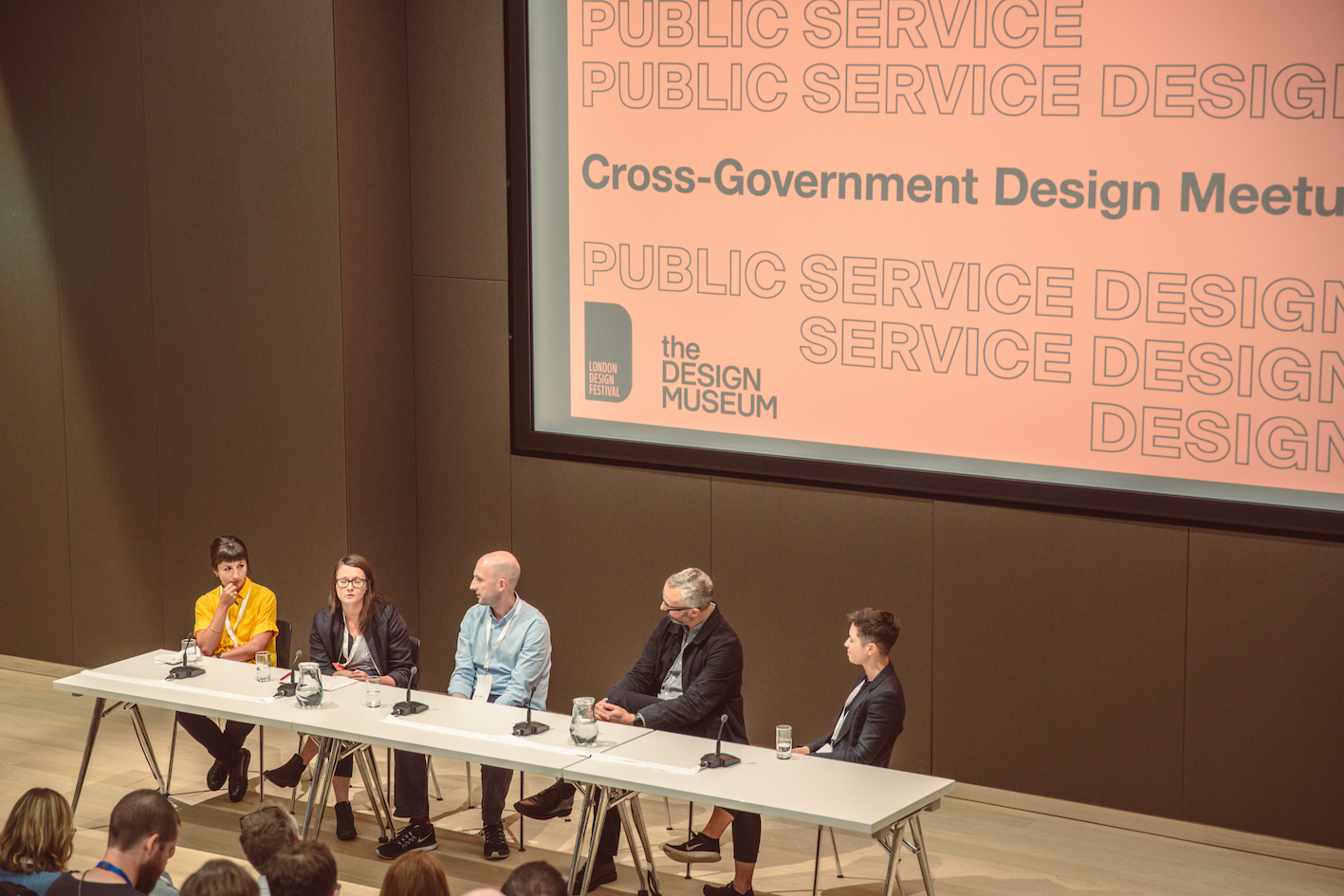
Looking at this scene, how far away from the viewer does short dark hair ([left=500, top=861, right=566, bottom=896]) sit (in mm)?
3531

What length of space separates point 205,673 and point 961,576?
306 cm

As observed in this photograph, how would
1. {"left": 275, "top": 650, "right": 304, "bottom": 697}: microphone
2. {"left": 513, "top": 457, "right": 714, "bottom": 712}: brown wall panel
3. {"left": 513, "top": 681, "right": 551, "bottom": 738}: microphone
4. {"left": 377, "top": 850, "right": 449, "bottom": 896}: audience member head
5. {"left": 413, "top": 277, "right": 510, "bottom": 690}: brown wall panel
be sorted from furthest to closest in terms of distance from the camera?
{"left": 413, "top": 277, "right": 510, "bottom": 690}: brown wall panel < {"left": 513, "top": 457, "right": 714, "bottom": 712}: brown wall panel < {"left": 275, "top": 650, "right": 304, "bottom": 697}: microphone < {"left": 513, "top": 681, "right": 551, "bottom": 738}: microphone < {"left": 377, "top": 850, "right": 449, "bottom": 896}: audience member head

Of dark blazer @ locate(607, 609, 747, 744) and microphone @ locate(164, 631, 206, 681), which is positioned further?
microphone @ locate(164, 631, 206, 681)

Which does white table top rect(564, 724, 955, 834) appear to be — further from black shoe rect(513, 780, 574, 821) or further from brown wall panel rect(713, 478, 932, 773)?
brown wall panel rect(713, 478, 932, 773)

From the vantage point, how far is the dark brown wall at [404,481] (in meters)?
6.00

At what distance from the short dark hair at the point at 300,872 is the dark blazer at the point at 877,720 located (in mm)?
2046

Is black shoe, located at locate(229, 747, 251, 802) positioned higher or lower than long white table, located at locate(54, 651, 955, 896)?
lower

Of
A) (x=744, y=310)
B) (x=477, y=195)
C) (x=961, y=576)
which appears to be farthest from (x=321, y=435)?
(x=961, y=576)

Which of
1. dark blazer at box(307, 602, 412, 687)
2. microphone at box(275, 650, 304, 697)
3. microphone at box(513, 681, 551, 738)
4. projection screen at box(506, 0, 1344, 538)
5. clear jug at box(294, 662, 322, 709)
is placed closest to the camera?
microphone at box(513, 681, 551, 738)

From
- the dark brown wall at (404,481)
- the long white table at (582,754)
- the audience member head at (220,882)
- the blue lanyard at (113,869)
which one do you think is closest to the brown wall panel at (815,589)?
the dark brown wall at (404,481)

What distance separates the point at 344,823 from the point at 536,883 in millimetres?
2743

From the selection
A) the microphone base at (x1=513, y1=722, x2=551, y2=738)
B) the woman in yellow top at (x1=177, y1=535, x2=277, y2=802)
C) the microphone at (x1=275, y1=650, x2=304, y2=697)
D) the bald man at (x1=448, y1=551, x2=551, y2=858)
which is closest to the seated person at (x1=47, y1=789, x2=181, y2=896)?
the microphone base at (x1=513, y1=722, x2=551, y2=738)

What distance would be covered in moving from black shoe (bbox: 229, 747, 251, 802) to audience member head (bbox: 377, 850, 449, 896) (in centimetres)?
297

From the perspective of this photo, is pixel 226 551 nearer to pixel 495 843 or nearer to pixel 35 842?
pixel 495 843
